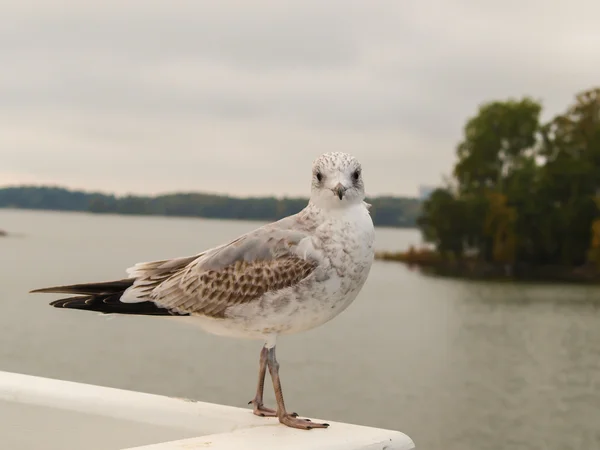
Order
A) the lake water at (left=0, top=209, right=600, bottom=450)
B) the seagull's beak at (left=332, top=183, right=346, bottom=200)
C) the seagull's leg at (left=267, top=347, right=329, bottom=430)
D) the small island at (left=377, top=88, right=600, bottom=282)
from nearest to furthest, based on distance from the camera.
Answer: the seagull's beak at (left=332, top=183, right=346, bottom=200) < the seagull's leg at (left=267, top=347, right=329, bottom=430) < the lake water at (left=0, top=209, right=600, bottom=450) < the small island at (left=377, top=88, right=600, bottom=282)

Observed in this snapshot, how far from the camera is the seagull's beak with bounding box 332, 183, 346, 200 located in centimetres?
320

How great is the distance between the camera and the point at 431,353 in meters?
40.0

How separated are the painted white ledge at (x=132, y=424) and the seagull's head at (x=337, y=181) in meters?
0.89

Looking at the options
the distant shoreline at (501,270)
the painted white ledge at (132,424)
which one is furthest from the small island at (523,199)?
the painted white ledge at (132,424)

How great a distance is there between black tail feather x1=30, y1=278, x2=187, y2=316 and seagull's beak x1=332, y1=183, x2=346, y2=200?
0.86 metres

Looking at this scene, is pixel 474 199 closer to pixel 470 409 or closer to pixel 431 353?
pixel 431 353

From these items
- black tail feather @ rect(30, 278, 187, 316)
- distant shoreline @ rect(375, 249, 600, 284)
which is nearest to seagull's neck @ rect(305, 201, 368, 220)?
black tail feather @ rect(30, 278, 187, 316)

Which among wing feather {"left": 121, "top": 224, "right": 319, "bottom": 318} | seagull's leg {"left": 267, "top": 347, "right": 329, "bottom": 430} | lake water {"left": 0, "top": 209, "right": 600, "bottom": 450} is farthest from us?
lake water {"left": 0, "top": 209, "right": 600, "bottom": 450}

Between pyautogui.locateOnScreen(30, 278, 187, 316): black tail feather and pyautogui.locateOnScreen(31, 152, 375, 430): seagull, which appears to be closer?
pyautogui.locateOnScreen(31, 152, 375, 430): seagull

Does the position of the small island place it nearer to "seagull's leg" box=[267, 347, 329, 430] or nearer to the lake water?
the lake water

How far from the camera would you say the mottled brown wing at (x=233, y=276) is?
3.38 metres

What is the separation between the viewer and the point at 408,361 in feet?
124

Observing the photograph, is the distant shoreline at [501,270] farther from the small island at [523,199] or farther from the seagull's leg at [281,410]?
the seagull's leg at [281,410]

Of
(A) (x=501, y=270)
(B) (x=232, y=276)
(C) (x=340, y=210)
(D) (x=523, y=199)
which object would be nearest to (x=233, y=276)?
(B) (x=232, y=276)
